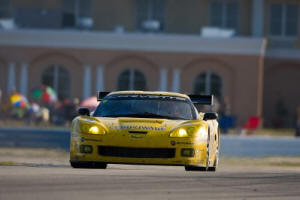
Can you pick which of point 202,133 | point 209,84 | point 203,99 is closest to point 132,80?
point 209,84

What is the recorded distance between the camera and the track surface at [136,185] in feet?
36.3

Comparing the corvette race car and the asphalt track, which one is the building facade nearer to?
the asphalt track

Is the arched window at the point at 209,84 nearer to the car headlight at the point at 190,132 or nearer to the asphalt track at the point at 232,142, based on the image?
the asphalt track at the point at 232,142

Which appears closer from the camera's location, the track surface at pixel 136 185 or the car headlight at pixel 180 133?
the track surface at pixel 136 185

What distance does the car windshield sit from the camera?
15.5 m

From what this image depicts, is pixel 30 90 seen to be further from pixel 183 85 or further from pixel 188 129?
pixel 188 129

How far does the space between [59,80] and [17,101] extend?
3978mm

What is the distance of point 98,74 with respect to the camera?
4400 centimetres

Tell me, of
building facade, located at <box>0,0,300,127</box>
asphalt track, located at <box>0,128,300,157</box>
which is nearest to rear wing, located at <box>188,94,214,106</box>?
asphalt track, located at <box>0,128,300,157</box>

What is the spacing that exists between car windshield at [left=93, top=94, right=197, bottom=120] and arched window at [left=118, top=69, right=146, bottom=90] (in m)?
28.0

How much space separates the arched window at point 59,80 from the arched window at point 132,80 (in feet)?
7.84

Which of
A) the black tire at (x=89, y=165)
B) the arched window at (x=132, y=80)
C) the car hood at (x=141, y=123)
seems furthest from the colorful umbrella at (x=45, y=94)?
the car hood at (x=141, y=123)

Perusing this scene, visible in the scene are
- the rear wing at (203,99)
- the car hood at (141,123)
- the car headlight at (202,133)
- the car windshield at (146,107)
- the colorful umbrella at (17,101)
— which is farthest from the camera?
the colorful umbrella at (17,101)

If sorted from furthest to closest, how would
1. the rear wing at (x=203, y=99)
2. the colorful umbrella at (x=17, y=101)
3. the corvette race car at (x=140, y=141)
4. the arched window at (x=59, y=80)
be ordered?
the arched window at (x=59, y=80) → the colorful umbrella at (x=17, y=101) → the rear wing at (x=203, y=99) → the corvette race car at (x=140, y=141)
